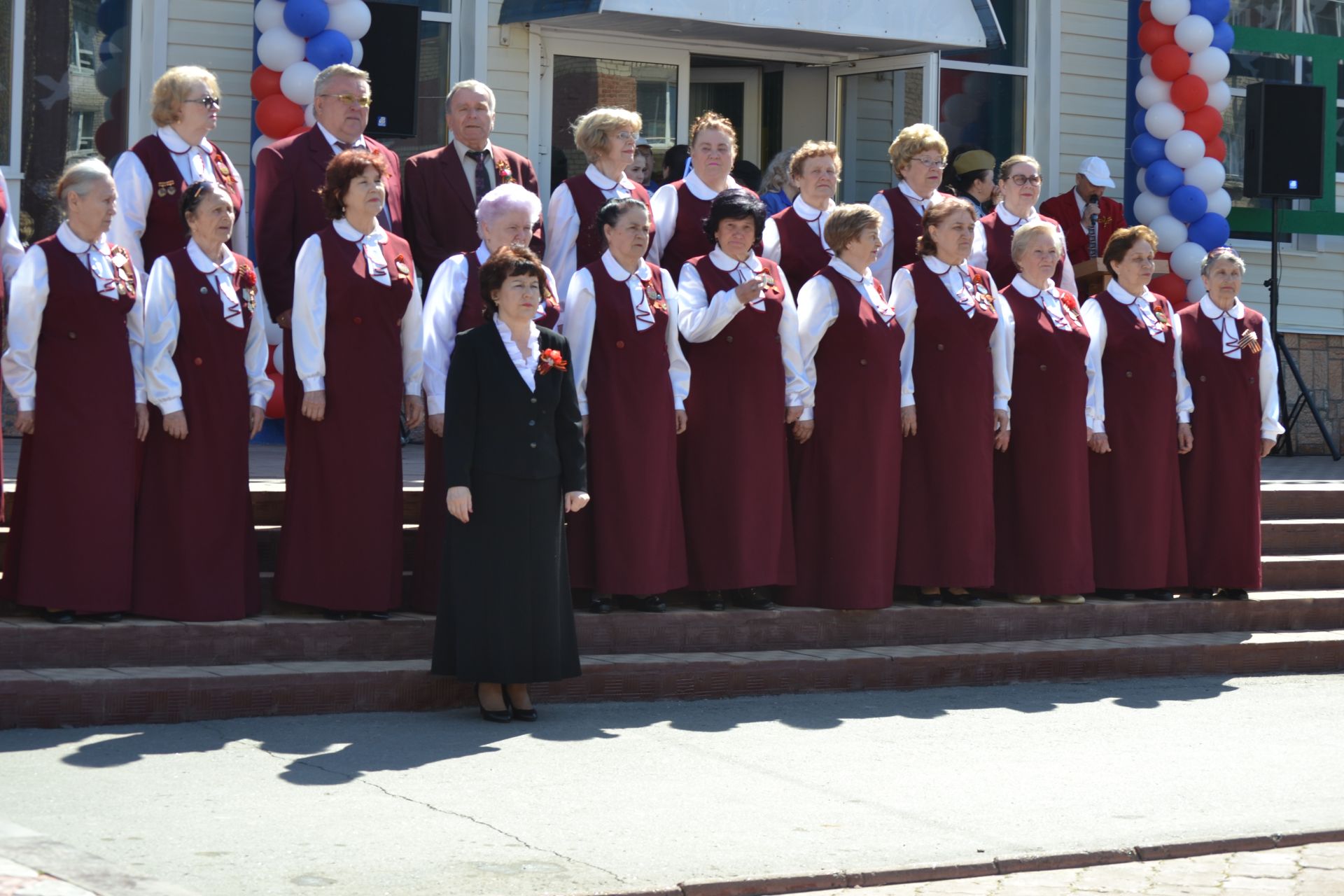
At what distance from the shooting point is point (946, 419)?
8664 mm

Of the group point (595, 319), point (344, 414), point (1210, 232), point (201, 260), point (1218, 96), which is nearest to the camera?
point (201, 260)

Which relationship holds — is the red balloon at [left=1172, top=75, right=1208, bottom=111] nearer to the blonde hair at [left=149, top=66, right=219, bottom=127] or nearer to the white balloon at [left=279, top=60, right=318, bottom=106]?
the white balloon at [left=279, top=60, right=318, bottom=106]

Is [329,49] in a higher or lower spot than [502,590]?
higher

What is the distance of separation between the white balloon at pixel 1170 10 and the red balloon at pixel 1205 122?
695 millimetres

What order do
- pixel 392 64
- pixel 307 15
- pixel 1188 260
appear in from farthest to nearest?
1. pixel 1188 260
2. pixel 392 64
3. pixel 307 15

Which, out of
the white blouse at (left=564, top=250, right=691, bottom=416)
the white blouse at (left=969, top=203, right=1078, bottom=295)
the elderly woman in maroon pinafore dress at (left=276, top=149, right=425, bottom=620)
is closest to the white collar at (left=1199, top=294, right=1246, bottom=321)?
the white blouse at (left=969, top=203, right=1078, bottom=295)

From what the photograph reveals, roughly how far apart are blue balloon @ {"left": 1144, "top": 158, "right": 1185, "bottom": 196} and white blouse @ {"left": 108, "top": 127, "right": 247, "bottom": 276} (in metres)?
8.48

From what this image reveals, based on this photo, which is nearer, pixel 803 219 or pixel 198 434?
pixel 198 434

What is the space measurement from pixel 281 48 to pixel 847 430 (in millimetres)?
4785

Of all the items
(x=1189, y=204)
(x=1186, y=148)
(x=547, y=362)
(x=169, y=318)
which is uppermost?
(x=1186, y=148)

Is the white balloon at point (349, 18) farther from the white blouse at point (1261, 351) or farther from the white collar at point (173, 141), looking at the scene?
the white blouse at point (1261, 351)

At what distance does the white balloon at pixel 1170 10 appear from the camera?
14305mm

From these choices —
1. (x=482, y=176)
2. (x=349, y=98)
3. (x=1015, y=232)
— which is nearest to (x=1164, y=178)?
(x=1015, y=232)

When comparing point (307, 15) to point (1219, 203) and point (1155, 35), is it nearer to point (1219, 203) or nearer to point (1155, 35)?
point (1155, 35)
